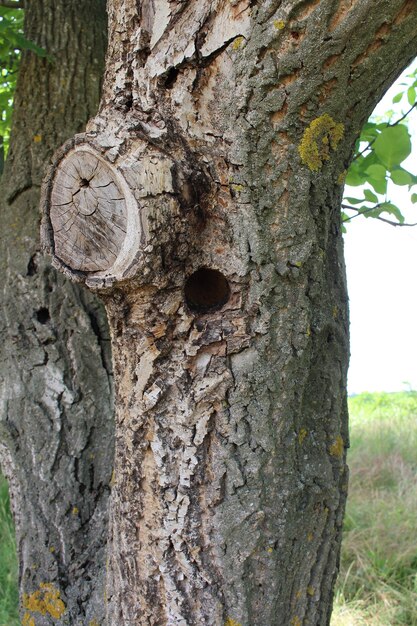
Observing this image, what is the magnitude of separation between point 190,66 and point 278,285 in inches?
21.1

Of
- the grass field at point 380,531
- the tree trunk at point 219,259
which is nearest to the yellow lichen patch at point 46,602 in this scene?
the tree trunk at point 219,259

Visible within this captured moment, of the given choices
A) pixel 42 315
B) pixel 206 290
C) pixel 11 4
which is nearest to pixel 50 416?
pixel 42 315

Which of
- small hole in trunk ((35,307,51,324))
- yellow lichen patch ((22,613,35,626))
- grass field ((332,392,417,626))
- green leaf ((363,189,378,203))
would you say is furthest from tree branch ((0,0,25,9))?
grass field ((332,392,417,626))

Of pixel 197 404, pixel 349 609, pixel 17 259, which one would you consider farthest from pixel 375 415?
pixel 197 404

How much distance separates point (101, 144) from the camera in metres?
1.38

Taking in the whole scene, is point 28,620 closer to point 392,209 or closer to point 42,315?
point 42,315

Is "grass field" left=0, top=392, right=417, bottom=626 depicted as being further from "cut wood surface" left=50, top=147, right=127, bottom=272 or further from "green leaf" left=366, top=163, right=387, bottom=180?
"cut wood surface" left=50, top=147, right=127, bottom=272

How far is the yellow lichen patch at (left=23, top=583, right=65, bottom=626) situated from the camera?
2.18 meters

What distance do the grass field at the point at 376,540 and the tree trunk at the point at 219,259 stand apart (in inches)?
71.3

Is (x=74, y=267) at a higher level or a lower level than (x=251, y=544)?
higher

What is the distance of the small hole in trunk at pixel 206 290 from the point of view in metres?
1.54

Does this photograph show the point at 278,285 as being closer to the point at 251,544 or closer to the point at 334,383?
the point at 334,383

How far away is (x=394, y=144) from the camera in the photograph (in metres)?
1.93

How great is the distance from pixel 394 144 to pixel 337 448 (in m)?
0.92
